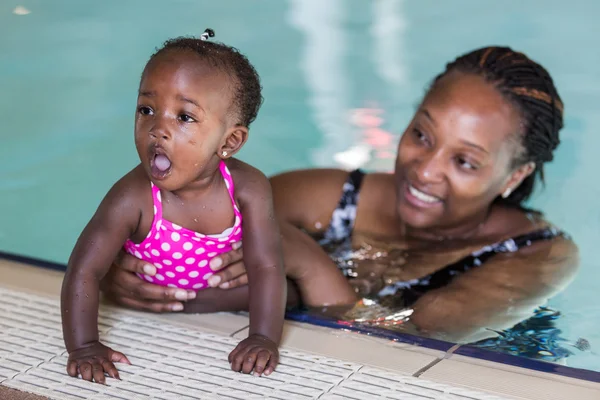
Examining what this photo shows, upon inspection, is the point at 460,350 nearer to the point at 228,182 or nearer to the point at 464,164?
the point at 228,182

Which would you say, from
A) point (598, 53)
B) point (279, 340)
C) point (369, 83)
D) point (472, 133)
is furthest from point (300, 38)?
point (279, 340)

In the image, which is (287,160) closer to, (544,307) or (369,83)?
(369,83)

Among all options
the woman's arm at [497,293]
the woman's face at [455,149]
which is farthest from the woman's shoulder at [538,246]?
the woman's face at [455,149]

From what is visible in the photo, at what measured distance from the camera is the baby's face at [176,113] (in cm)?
216

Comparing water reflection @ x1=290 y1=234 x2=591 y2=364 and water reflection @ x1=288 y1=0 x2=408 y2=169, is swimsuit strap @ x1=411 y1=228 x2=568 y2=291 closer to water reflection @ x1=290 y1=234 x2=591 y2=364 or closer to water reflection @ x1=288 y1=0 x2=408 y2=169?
water reflection @ x1=290 y1=234 x2=591 y2=364

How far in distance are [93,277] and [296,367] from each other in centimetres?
53

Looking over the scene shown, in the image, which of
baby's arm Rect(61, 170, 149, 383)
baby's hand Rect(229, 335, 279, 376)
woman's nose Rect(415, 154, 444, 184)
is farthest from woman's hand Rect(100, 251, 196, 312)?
woman's nose Rect(415, 154, 444, 184)

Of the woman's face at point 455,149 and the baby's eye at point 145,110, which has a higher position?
the woman's face at point 455,149

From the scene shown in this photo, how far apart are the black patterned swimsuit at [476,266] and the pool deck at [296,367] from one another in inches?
20.2

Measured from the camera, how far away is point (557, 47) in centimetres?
595

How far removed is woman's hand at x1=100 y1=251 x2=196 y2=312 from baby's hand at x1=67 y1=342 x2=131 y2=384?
1.07 feet

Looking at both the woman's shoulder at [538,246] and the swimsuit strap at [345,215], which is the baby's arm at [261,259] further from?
the woman's shoulder at [538,246]

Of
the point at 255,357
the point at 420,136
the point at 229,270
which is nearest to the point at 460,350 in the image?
the point at 255,357

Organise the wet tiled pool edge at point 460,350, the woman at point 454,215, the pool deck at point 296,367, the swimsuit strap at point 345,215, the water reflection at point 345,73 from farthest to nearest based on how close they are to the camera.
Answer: the water reflection at point 345,73
the swimsuit strap at point 345,215
the woman at point 454,215
the wet tiled pool edge at point 460,350
the pool deck at point 296,367
